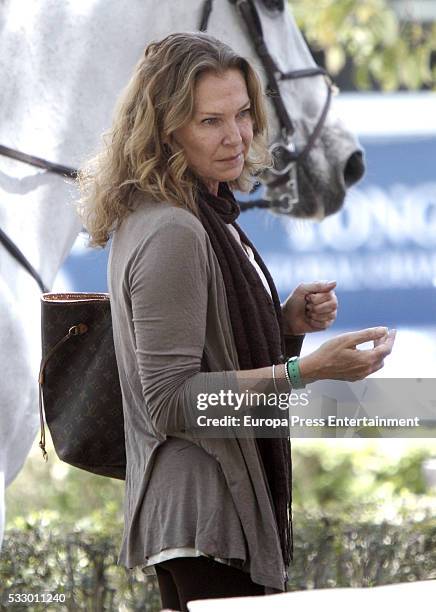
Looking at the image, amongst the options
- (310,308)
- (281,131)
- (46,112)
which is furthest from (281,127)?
(310,308)

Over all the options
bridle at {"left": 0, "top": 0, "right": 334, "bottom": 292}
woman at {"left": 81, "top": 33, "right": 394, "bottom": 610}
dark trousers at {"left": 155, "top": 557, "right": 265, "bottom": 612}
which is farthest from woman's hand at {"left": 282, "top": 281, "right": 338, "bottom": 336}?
bridle at {"left": 0, "top": 0, "right": 334, "bottom": 292}

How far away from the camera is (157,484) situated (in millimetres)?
1932

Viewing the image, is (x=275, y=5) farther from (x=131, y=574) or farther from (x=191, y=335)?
(x=131, y=574)

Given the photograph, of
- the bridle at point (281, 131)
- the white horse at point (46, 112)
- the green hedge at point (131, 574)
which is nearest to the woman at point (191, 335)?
the white horse at point (46, 112)

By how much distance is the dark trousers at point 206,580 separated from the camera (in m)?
1.91

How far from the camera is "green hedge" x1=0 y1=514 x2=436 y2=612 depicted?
3.61 meters

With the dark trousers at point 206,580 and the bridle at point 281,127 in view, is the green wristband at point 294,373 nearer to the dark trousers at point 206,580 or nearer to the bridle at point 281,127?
→ the dark trousers at point 206,580

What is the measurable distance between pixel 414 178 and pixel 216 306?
2.03m

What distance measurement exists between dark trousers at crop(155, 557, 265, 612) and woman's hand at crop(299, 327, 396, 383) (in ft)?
1.19

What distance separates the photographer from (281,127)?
10.9ft

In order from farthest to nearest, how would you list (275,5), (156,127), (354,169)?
(354,169) → (275,5) → (156,127)

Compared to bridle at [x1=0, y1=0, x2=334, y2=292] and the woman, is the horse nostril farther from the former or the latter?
the woman

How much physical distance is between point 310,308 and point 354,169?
1340 mm

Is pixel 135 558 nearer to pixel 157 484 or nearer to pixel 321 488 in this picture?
pixel 157 484
